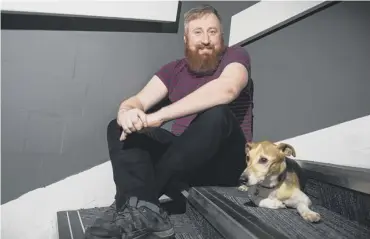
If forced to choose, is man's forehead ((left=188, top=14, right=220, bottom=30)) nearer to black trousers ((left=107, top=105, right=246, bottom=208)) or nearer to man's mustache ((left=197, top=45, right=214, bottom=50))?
man's mustache ((left=197, top=45, right=214, bottom=50))

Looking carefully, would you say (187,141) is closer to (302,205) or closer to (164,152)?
(164,152)

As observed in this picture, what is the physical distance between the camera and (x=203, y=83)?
5.88 ft

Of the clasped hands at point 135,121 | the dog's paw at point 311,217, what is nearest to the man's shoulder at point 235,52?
the clasped hands at point 135,121

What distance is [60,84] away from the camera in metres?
2.14

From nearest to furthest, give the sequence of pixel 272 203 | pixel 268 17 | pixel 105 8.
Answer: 1. pixel 272 203
2. pixel 105 8
3. pixel 268 17

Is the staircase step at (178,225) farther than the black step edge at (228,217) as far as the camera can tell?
Yes

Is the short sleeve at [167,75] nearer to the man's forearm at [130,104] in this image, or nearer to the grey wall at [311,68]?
the man's forearm at [130,104]

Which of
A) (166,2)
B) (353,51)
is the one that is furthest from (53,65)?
(353,51)

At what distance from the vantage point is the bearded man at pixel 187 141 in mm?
1238

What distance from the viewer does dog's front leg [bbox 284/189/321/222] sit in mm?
1140

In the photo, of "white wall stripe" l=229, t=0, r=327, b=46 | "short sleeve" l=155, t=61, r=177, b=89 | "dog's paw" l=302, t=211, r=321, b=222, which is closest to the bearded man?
"short sleeve" l=155, t=61, r=177, b=89

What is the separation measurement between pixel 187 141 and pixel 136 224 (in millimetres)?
333

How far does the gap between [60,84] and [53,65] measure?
109 millimetres

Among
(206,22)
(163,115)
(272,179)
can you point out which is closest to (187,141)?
(163,115)
